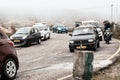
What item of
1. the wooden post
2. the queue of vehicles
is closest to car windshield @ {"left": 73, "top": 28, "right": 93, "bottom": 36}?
the queue of vehicles

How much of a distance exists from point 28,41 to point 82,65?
2065 cm

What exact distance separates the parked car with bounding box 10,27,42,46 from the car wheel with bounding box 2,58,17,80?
59.0 feet

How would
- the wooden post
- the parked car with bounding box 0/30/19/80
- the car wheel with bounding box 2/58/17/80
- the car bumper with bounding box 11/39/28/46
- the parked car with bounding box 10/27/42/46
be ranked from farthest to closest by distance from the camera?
the parked car with bounding box 10/27/42/46 < the car bumper with bounding box 11/39/28/46 < the car wheel with bounding box 2/58/17/80 < the parked car with bounding box 0/30/19/80 < the wooden post

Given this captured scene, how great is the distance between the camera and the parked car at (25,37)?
3162 cm

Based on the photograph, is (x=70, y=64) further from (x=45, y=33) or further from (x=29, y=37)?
(x=45, y=33)

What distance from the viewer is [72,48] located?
24.8 m

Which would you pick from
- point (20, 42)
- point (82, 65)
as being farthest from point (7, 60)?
point (20, 42)

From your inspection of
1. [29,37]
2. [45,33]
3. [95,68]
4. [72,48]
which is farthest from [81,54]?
[45,33]

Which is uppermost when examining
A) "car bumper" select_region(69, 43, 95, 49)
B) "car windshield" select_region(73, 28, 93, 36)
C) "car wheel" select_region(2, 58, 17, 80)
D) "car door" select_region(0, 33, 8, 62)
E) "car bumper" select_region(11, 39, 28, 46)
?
"car door" select_region(0, 33, 8, 62)

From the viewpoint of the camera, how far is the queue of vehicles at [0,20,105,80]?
13.0m

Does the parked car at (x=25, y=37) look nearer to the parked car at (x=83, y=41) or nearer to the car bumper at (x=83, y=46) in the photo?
the parked car at (x=83, y=41)

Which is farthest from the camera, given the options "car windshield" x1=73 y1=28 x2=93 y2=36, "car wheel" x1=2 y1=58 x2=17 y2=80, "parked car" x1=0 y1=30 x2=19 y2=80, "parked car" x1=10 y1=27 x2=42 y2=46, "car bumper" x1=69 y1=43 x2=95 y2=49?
"parked car" x1=10 y1=27 x2=42 y2=46

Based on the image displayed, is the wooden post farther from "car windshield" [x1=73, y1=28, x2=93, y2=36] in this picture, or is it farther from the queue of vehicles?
"car windshield" [x1=73, y1=28, x2=93, y2=36]

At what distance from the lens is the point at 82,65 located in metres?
11.8
